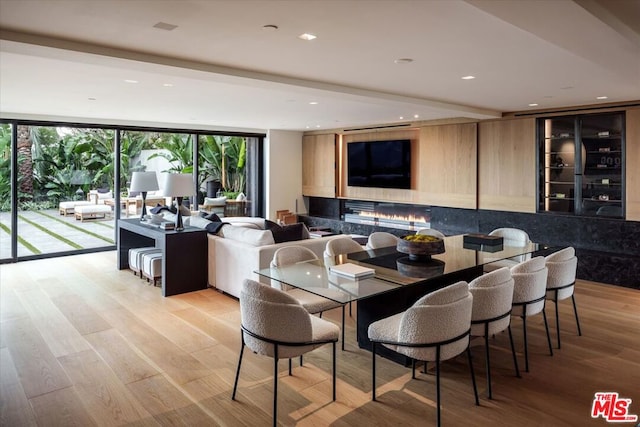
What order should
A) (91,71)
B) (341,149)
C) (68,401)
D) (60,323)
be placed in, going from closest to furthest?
(68,401), (91,71), (60,323), (341,149)

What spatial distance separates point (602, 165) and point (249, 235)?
4.94m

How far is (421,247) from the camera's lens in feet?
11.8

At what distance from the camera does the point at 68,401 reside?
3.06 m

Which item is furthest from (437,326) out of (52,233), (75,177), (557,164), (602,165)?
(75,177)

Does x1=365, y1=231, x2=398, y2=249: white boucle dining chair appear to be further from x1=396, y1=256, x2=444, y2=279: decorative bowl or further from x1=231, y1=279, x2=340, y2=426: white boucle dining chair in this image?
x1=231, y1=279, x2=340, y2=426: white boucle dining chair

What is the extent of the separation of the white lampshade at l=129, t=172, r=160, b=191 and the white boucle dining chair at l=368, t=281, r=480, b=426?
206 inches

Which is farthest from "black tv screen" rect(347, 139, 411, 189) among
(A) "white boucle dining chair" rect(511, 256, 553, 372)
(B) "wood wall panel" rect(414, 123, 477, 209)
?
(A) "white boucle dining chair" rect(511, 256, 553, 372)

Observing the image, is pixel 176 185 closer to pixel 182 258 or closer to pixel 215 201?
pixel 182 258

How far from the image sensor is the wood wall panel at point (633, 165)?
237 inches

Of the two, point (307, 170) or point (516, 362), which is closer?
point (516, 362)

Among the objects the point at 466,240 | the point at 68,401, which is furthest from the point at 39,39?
the point at 466,240

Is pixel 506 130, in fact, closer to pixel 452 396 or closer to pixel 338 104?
pixel 338 104

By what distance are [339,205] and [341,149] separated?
124 cm

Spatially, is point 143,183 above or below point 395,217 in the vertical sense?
Result: above
